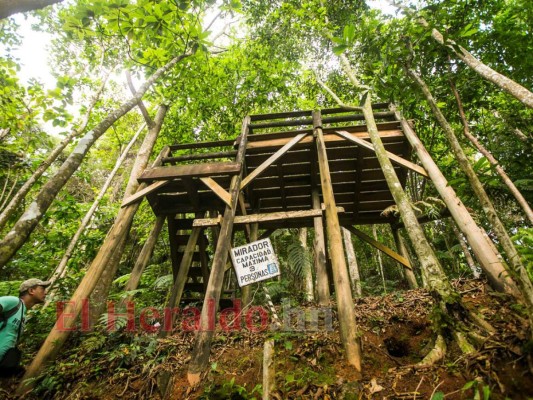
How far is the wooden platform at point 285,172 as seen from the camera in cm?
530

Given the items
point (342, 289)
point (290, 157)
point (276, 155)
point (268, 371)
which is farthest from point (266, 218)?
point (268, 371)

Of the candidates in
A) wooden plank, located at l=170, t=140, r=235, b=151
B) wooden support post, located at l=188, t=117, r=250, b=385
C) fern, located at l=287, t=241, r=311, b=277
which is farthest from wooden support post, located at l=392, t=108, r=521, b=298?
wooden plank, located at l=170, t=140, r=235, b=151

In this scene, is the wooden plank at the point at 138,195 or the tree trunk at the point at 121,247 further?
the wooden plank at the point at 138,195

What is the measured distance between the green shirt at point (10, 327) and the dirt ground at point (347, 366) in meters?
0.46

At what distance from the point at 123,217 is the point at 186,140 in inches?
200

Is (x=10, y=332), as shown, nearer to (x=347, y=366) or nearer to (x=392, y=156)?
(x=347, y=366)

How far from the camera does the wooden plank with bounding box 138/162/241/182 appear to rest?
506 cm

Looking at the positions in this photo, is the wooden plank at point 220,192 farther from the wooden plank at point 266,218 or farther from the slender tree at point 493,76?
the slender tree at point 493,76

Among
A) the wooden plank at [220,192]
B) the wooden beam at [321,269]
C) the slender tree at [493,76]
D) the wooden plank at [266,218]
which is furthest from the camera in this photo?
the wooden beam at [321,269]

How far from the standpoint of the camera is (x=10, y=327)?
3.44 metres

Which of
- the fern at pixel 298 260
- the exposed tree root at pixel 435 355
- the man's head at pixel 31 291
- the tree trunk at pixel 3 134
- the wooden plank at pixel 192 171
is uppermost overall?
the tree trunk at pixel 3 134

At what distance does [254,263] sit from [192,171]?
2.33m

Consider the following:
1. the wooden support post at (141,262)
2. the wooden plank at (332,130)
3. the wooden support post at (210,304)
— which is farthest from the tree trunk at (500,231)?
the wooden support post at (141,262)

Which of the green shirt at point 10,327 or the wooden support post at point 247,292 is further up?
the wooden support post at point 247,292
